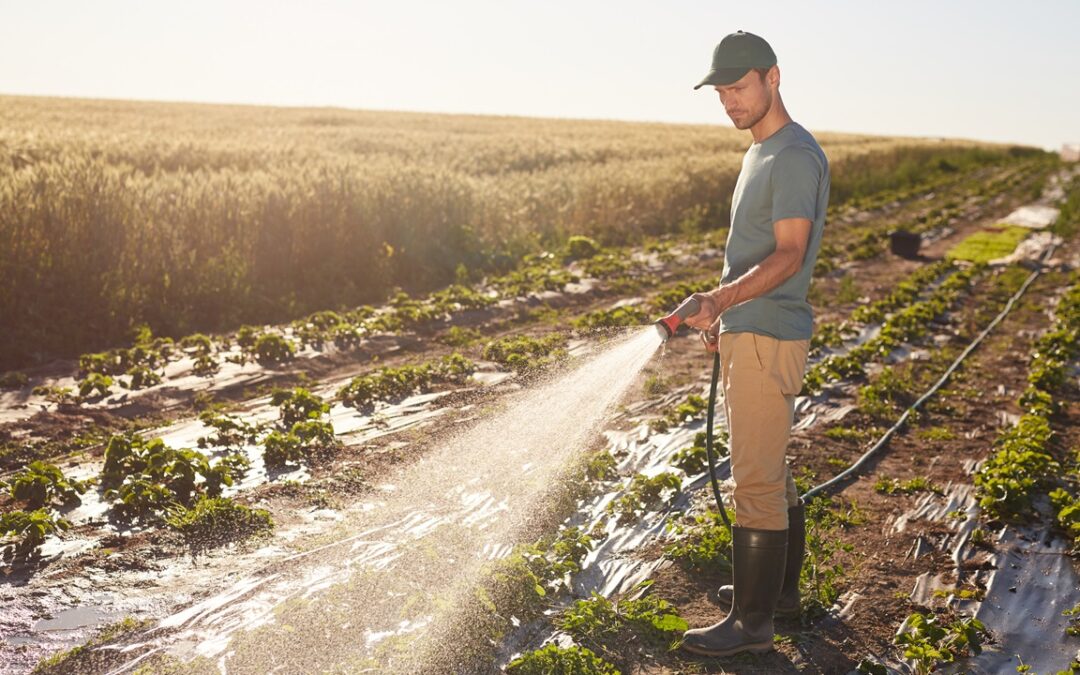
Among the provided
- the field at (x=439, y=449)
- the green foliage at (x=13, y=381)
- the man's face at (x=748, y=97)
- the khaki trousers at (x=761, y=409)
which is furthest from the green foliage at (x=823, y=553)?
the green foliage at (x=13, y=381)

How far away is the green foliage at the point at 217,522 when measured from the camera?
5348 mm

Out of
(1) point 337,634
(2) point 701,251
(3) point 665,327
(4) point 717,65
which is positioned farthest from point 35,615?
(2) point 701,251

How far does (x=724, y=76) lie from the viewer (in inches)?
145

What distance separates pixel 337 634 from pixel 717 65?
3.03 m

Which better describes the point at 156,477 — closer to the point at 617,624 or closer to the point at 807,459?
the point at 617,624

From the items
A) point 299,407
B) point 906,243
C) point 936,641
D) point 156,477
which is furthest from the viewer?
point 906,243

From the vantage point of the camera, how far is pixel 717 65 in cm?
370

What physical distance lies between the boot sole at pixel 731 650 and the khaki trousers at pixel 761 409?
591 mm

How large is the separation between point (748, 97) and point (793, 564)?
2292mm

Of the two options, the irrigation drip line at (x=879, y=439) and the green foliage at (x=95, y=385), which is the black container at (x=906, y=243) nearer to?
the irrigation drip line at (x=879, y=439)

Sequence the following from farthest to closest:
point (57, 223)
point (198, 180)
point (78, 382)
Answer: point (198, 180) < point (57, 223) < point (78, 382)

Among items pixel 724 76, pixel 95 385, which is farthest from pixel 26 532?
pixel 724 76

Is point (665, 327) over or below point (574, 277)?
over

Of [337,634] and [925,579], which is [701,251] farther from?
[337,634]
